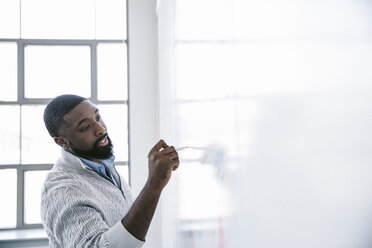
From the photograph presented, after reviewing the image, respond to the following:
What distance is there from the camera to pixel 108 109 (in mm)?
2973

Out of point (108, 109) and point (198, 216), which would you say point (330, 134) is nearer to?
point (198, 216)

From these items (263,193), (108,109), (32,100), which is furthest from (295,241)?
(32,100)

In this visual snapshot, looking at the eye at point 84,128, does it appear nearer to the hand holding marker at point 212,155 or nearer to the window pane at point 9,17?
the hand holding marker at point 212,155

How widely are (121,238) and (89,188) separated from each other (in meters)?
0.33

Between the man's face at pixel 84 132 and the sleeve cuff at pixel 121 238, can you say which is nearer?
the sleeve cuff at pixel 121 238

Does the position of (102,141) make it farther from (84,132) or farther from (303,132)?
(303,132)

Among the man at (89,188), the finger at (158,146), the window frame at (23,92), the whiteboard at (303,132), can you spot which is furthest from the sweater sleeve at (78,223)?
the window frame at (23,92)

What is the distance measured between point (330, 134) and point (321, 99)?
0.02 metres

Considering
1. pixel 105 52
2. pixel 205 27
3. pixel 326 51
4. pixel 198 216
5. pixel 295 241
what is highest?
pixel 105 52

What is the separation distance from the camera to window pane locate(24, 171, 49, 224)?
2.88 meters

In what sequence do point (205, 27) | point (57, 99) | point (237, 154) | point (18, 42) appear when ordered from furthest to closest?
1. point (18, 42)
2. point (57, 99)
3. point (205, 27)
4. point (237, 154)

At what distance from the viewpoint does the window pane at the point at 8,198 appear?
9.37 feet

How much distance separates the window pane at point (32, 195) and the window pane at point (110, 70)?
868mm

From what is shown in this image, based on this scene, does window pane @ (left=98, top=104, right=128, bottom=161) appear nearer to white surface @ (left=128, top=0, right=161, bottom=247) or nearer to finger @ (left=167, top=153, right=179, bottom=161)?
white surface @ (left=128, top=0, right=161, bottom=247)
